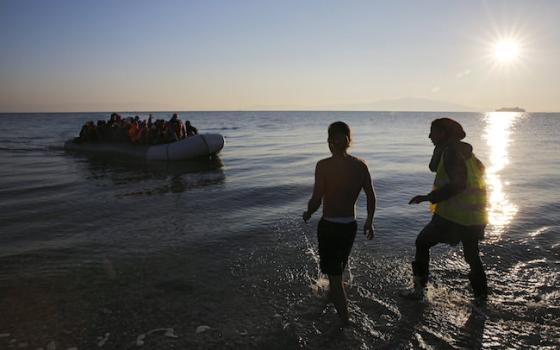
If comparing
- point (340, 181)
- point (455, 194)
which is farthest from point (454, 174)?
point (340, 181)

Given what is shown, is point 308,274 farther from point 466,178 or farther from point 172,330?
Result: point 466,178

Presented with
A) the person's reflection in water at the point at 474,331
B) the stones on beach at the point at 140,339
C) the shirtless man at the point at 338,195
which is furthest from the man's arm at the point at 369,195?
the stones on beach at the point at 140,339

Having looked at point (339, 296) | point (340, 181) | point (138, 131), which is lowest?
point (339, 296)

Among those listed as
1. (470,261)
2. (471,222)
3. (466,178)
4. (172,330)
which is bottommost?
(172,330)

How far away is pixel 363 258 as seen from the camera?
19.8ft

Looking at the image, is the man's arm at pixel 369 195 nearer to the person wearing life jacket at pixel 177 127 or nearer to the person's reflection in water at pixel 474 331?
the person's reflection in water at pixel 474 331

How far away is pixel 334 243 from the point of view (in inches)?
151

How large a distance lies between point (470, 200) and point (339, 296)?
1695 mm

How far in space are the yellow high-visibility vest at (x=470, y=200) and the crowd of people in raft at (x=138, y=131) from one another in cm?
1588

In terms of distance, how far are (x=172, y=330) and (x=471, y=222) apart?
10.9ft

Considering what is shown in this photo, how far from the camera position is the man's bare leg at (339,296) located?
3947 millimetres

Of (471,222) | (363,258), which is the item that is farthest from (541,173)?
(471,222)

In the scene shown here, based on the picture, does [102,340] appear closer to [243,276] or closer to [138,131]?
[243,276]

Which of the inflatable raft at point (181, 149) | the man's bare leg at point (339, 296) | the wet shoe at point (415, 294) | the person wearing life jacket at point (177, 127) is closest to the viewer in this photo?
the man's bare leg at point (339, 296)
